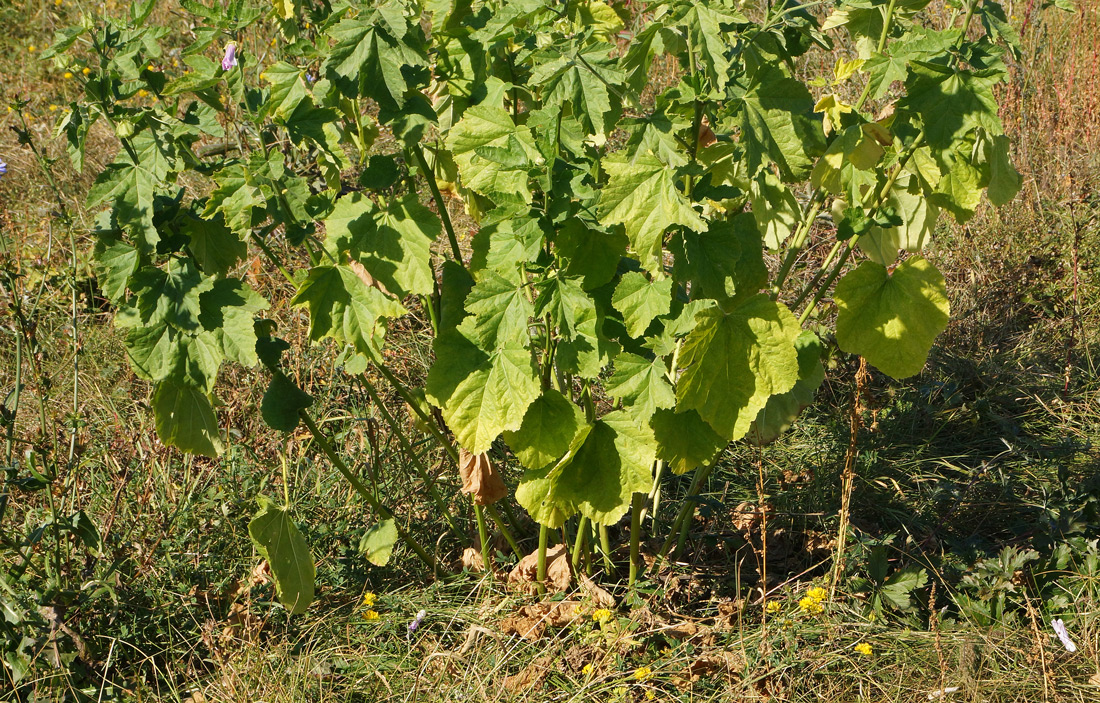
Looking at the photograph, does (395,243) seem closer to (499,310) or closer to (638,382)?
(499,310)

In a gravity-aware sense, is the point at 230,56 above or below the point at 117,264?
above

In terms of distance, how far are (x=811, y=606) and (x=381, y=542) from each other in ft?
Result: 3.48

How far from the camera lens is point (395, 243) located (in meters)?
1.88

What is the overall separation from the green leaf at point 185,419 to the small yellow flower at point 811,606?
143 centimetres

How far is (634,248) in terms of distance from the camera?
1.69m

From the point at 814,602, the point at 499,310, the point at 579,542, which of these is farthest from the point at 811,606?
the point at 499,310

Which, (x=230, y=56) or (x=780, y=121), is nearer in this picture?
(x=780, y=121)

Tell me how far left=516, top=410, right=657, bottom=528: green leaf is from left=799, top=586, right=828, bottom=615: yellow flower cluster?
0.63 meters

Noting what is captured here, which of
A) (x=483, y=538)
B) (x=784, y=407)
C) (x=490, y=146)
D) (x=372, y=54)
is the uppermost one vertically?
(x=372, y=54)

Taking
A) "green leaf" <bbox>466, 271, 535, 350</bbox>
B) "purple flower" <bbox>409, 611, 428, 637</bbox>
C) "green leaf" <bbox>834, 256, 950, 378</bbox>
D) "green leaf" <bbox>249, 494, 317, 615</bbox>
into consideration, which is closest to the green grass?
"purple flower" <bbox>409, 611, 428, 637</bbox>

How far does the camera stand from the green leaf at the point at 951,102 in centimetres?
168

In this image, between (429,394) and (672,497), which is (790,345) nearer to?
(429,394)

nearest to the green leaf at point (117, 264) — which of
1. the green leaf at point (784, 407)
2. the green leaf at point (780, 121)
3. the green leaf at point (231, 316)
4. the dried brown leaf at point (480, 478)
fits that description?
the green leaf at point (231, 316)

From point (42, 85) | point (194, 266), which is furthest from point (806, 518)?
point (42, 85)
